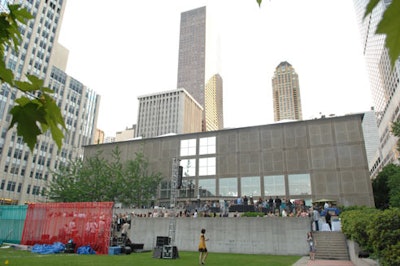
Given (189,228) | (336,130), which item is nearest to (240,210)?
(189,228)

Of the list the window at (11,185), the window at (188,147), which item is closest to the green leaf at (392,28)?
the window at (188,147)

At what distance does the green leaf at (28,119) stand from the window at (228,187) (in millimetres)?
45805

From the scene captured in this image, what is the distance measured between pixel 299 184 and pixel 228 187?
1049 cm

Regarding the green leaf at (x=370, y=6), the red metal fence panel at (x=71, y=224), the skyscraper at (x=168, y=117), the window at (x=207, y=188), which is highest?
the skyscraper at (x=168, y=117)

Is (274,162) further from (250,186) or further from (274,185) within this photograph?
(250,186)

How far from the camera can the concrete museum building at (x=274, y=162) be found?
136ft

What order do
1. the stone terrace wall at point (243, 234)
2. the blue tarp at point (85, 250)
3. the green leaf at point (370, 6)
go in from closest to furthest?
the green leaf at point (370, 6) → the blue tarp at point (85, 250) → the stone terrace wall at point (243, 234)

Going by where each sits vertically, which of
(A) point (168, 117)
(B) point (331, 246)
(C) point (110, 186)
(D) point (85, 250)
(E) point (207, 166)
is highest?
(A) point (168, 117)

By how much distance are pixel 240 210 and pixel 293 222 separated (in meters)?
5.84

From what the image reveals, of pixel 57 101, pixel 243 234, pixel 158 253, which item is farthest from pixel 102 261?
pixel 57 101

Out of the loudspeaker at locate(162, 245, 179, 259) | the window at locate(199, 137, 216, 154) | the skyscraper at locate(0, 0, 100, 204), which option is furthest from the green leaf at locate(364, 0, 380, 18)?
the skyscraper at locate(0, 0, 100, 204)

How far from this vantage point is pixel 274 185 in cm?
4434

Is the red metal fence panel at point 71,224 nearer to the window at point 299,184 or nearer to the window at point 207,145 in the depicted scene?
the window at point 207,145

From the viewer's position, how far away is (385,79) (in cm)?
12519
